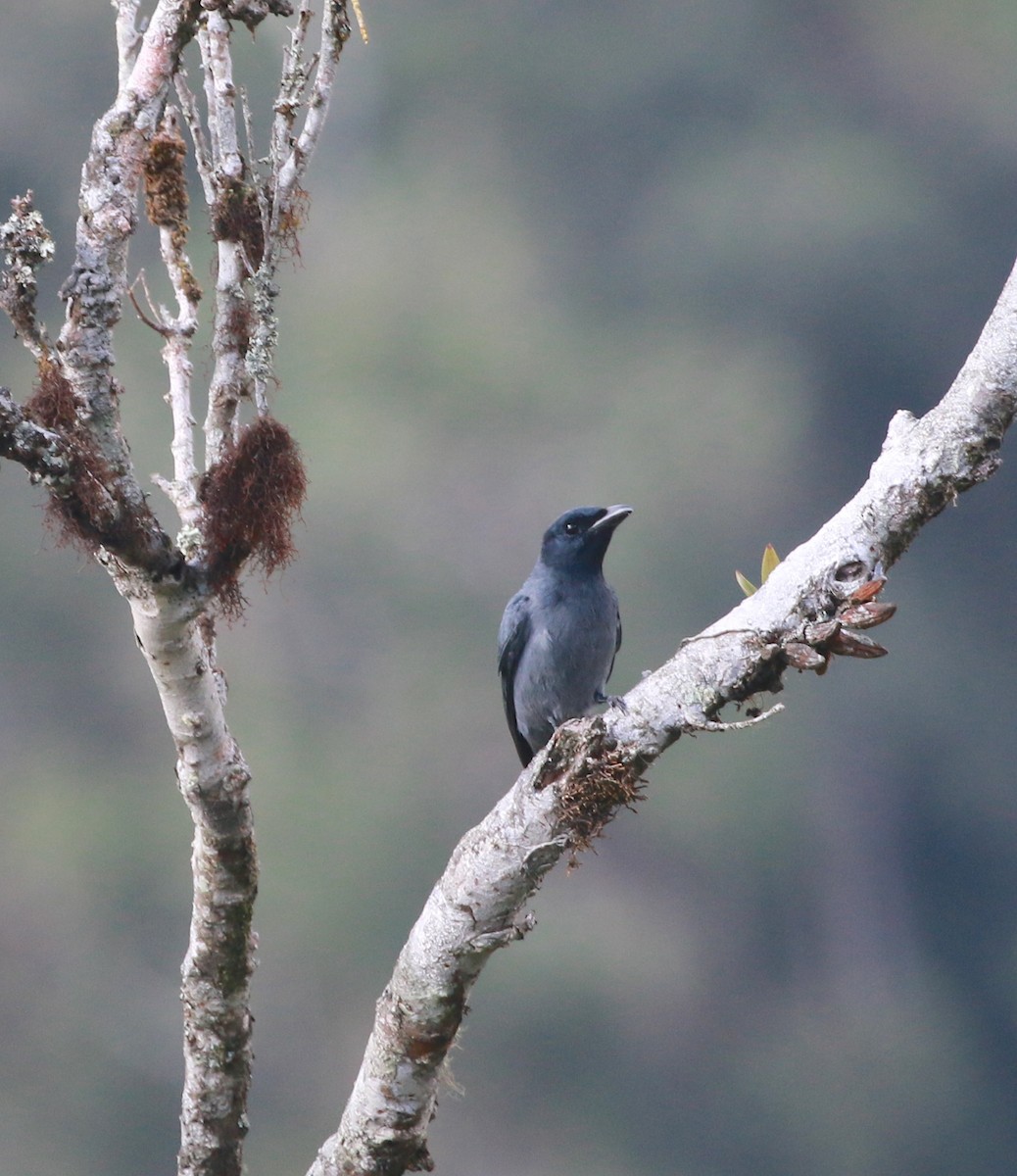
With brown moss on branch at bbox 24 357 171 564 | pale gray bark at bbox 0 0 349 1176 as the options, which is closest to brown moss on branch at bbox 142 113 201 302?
pale gray bark at bbox 0 0 349 1176

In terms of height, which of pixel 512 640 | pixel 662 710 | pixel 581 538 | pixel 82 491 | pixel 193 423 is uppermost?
pixel 581 538

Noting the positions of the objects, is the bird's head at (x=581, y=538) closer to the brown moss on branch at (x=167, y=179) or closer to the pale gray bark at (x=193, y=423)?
the pale gray bark at (x=193, y=423)

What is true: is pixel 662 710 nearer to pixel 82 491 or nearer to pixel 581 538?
pixel 82 491

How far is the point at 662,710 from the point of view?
3207mm

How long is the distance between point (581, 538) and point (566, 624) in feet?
1.23

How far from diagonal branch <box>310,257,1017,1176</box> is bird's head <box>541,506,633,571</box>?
6.99 ft

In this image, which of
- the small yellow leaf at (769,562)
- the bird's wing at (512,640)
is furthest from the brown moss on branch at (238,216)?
the bird's wing at (512,640)

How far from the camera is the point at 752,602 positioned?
329 cm

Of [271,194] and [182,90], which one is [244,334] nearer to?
[271,194]

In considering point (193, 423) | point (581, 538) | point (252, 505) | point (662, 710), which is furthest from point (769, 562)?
point (581, 538)

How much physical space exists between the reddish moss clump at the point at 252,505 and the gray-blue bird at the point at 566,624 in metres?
2.04

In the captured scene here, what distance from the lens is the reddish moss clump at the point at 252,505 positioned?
3.60 m

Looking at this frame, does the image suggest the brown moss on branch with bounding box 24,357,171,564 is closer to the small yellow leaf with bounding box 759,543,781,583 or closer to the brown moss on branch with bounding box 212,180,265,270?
the brown moss on branch with bounding box 212,180,265,270

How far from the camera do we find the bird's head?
5.55 metres
